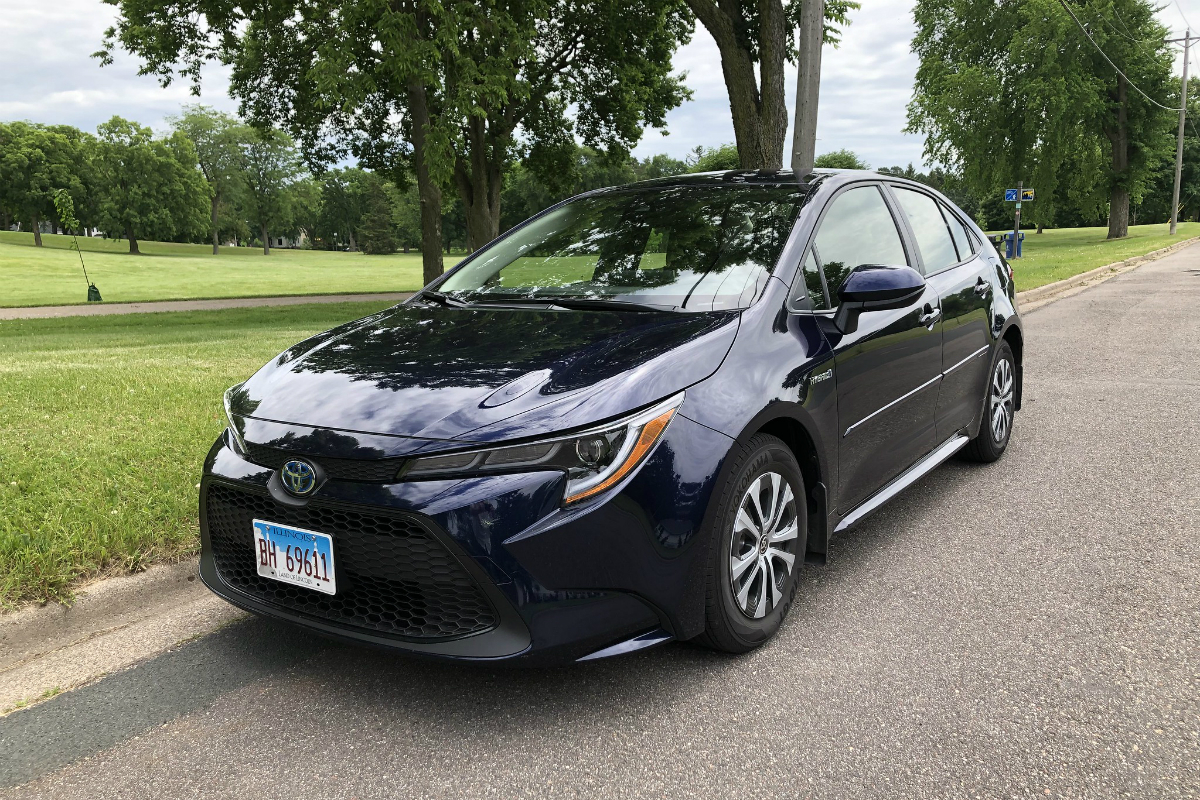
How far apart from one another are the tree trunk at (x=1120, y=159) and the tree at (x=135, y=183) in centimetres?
6978

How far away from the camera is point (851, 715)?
246cm

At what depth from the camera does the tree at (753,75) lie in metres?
13.7

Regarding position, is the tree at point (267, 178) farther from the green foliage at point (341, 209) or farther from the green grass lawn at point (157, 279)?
the green grass lawn at point (157, 279)

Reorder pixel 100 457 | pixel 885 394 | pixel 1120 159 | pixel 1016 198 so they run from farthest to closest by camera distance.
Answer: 1. pixel 1120 159
2. pixel 1016 198
3. pixel 100 457
4. pixel 885 394

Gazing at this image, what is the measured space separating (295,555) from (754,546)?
1408 mm

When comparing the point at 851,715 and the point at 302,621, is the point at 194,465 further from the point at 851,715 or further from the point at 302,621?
the point at 851,715

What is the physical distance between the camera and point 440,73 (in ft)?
50.9

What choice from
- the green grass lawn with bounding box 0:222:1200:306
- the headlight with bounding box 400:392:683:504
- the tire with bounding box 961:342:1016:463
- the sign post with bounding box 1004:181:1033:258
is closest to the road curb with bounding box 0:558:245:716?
the headlight with bounding box 400:392:683:504

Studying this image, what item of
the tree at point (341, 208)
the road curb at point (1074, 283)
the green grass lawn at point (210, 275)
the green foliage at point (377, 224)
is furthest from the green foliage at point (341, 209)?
the road curb at point (1074, 283)

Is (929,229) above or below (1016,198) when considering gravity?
below

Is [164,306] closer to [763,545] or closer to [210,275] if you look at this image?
[210,275]

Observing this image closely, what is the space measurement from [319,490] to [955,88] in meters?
42.4

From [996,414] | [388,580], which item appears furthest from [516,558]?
[996,414]

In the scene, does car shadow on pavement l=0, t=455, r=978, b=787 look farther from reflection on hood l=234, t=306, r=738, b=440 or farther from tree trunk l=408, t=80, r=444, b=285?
tree trunk l=408, t=80, r=444, b=285
